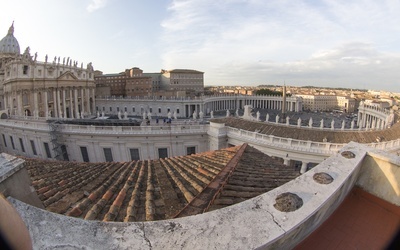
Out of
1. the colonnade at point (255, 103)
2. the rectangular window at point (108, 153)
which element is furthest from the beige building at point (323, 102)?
the rectangular window at point (108, 153)

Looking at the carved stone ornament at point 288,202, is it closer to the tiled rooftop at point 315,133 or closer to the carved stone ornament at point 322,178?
the carved stone ornament at point 322,178

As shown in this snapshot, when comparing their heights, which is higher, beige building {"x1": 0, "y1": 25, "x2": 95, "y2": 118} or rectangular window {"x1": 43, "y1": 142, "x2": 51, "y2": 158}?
beige building {"x1": 0, "y1": 25, "x2": 95, "y2": 118}

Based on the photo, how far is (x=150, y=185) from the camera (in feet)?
22.0

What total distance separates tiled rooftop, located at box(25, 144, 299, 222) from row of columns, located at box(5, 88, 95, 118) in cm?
4322

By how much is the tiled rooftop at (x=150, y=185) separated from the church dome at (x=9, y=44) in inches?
3635

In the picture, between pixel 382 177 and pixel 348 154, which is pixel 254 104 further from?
pixel 382 177

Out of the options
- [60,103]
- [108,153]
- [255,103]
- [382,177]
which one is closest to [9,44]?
[60,103]

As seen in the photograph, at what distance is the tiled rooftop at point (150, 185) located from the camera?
199 inches

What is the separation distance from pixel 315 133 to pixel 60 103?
5452 cm

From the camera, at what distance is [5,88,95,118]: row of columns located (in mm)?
45938

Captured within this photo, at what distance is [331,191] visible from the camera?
353cm

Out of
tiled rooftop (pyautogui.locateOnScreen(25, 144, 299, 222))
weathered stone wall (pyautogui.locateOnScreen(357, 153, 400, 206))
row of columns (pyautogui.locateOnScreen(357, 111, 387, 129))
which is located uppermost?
weathered stone wall (pyautogui.locateOnScreen(357, 153, 400, 206))

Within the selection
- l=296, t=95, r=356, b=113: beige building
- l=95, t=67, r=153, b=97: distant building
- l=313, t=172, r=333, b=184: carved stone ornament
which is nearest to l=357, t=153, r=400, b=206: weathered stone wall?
l=313, t=172, r=333, b=184: carved stone ornament

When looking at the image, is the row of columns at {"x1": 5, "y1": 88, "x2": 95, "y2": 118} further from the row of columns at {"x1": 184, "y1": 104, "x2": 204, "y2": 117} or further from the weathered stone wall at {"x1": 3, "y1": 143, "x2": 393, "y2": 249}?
the weathered stone wall at {"x1": 3, "y1": 143, "x2": 393, "y2": 249}
